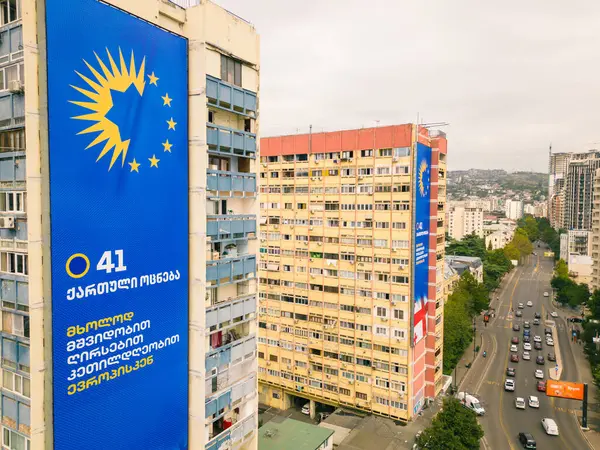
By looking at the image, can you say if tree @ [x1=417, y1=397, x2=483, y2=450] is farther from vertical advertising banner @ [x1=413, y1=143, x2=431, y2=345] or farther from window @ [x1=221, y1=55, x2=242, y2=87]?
window @ [x1=221, y1=55, x2=242, y2=87]

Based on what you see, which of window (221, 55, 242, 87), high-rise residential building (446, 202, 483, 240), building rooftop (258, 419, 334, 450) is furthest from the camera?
high-rise residential building (446, 202, 483, 240)

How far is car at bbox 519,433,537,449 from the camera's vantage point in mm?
34656

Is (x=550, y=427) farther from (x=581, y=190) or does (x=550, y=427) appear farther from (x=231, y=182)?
(x=581, y=190)

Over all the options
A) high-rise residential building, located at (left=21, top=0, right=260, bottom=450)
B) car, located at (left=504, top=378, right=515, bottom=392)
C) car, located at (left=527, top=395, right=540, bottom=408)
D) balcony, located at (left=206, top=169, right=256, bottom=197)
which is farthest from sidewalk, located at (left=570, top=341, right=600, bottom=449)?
balcony, located at (left=206, top=169, right=256, bottom=197)

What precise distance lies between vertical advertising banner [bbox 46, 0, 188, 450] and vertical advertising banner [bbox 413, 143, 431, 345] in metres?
23.7

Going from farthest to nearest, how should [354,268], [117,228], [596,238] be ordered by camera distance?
[596,238] → [354,268] → [117,228]

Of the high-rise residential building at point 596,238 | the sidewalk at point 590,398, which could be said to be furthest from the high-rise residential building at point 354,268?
the high-rise residential building at point 596,238

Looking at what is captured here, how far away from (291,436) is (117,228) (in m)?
23.7

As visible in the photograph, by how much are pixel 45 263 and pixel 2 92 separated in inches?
183

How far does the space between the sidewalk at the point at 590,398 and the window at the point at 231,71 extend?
38.1 metres

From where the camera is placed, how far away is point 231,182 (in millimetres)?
17078

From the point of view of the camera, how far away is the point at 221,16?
16219 millimetres


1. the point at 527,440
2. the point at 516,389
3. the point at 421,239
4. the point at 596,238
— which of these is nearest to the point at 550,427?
the point at 527,440

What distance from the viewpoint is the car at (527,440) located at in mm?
34656
